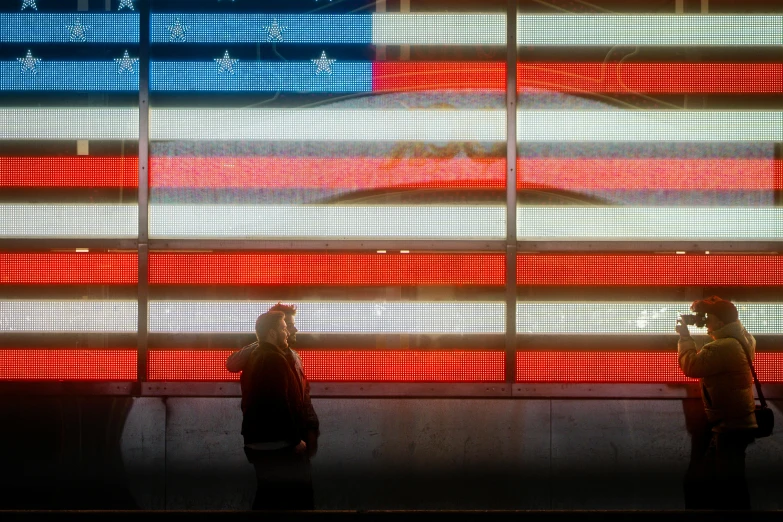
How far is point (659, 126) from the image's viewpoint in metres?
6.62

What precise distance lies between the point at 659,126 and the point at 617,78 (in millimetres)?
527

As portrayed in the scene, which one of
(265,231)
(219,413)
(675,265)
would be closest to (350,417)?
(219,413)

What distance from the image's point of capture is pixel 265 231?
262 inches

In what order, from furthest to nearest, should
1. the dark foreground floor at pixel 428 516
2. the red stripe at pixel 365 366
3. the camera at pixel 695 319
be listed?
the red stripe at pixel 365 366
the dark foreground floor at pixel 428 516
the camera at pixel 695 319

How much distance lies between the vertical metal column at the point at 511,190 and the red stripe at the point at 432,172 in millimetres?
86

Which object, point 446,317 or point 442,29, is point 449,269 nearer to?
point 446,317

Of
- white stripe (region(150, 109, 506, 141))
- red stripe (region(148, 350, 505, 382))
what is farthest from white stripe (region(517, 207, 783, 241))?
red stripe (region(148, 350, 505, 382))

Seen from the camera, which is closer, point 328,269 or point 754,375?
point 754,375

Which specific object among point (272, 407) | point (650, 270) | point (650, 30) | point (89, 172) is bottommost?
point (272, 407)

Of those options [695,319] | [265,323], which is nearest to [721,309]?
[695,319]

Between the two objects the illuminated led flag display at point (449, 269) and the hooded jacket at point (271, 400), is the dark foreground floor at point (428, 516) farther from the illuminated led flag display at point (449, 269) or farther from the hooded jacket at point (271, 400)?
the illuminated led flag display at point (449, 269)

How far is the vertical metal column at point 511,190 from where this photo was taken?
21.6 ft

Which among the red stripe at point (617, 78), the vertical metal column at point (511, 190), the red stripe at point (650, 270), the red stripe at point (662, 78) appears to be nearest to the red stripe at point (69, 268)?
the red stripe at point (617, 78)

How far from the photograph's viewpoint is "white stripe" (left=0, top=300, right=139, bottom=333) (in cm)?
662
